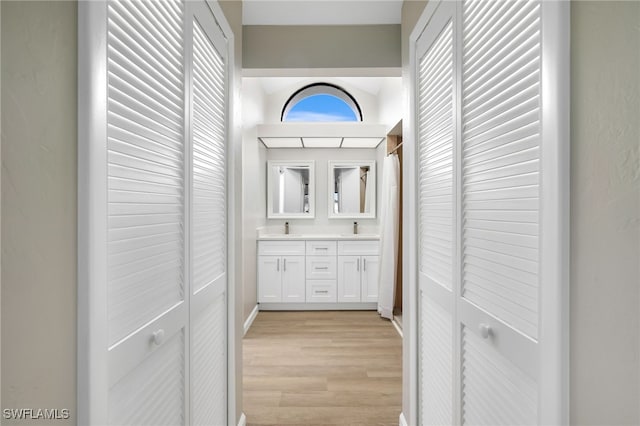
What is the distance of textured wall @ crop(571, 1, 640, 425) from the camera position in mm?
638

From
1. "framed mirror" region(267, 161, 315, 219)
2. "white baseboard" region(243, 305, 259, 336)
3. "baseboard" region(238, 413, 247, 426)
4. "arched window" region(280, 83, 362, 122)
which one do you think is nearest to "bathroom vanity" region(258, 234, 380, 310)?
"white baseboard" region(243, 305, 259, 336)

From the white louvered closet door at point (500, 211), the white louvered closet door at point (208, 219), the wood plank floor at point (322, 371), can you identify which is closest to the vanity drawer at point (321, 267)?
the wood plank floor at point (322, 371)

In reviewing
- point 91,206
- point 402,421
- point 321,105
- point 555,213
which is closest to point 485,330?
point 555,213

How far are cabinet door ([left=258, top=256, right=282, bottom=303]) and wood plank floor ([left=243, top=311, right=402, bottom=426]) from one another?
1.01ft

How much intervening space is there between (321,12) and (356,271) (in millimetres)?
2981

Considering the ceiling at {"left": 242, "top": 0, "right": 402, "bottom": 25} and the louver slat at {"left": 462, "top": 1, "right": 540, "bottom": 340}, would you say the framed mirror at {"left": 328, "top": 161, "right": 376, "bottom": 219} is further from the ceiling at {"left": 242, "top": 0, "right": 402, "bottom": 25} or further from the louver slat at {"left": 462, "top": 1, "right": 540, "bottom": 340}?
the louver slat at {"left": 462, "top": 1, "right": 540, "bottom": 340}

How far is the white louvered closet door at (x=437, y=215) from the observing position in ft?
4.65

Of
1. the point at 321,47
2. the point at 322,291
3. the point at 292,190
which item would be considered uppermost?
the point at 321,47

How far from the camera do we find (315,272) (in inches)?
178

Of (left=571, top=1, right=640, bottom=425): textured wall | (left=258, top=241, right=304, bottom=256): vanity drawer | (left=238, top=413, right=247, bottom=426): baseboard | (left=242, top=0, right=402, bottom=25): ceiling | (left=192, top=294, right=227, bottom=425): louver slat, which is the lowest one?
(left=238, top=413, right=247, bottom=426): baseboard

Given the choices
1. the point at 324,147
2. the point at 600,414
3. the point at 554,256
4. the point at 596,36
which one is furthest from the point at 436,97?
the point at 324,147

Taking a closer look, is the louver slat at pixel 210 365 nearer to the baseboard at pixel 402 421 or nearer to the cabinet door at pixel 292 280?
the baseboard at pixel 402 421

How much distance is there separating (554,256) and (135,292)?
0.99m

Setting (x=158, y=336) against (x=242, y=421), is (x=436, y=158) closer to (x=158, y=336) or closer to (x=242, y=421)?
(x=158, y=336)
